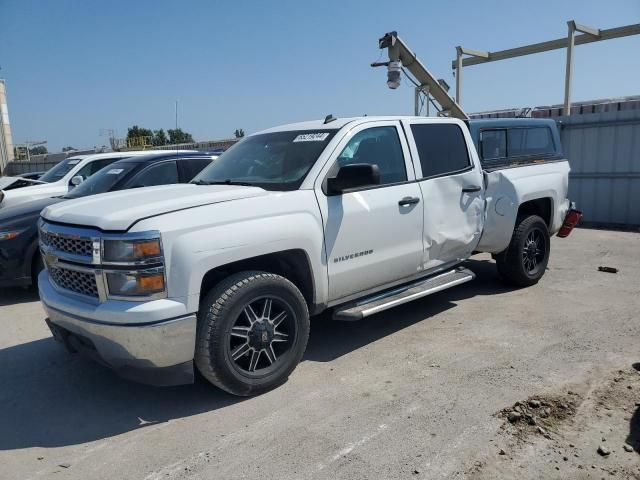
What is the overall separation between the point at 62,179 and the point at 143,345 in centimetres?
767

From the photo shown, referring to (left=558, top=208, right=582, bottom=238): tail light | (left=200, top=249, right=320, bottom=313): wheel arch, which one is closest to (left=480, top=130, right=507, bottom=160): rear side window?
(left=558, top=208, right=582, bottom=238): tail light

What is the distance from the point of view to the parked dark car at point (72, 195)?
5953 mm

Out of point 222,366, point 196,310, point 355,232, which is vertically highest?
point 355,232

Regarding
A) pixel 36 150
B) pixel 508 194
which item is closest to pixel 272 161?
pixel 508 194

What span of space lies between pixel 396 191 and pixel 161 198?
6.48 feet

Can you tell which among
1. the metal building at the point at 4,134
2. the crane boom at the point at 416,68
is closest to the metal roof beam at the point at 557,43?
the crane boom at the point at 416,68

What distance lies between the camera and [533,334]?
15.3ft

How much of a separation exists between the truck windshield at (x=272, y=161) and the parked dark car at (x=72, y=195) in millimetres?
2775

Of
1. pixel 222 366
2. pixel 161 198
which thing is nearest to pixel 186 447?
A: pixel 222 366

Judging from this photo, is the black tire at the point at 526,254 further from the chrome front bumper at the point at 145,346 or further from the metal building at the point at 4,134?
the metal building at the point at 4,134

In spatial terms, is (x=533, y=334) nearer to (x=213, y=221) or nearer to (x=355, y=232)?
(x=355, y=232)

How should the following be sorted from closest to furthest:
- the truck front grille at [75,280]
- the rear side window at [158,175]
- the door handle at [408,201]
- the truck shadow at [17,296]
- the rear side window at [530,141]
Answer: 1. the truck front grille at [75,280]
2. the door handle at [408,201]
3. the rear side window at [530,141]
4. the truck shadow at [17,296]
5. the rear side window at [158,175]

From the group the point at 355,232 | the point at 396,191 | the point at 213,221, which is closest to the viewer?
the point at 213,221

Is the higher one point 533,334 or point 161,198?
point 161,198
